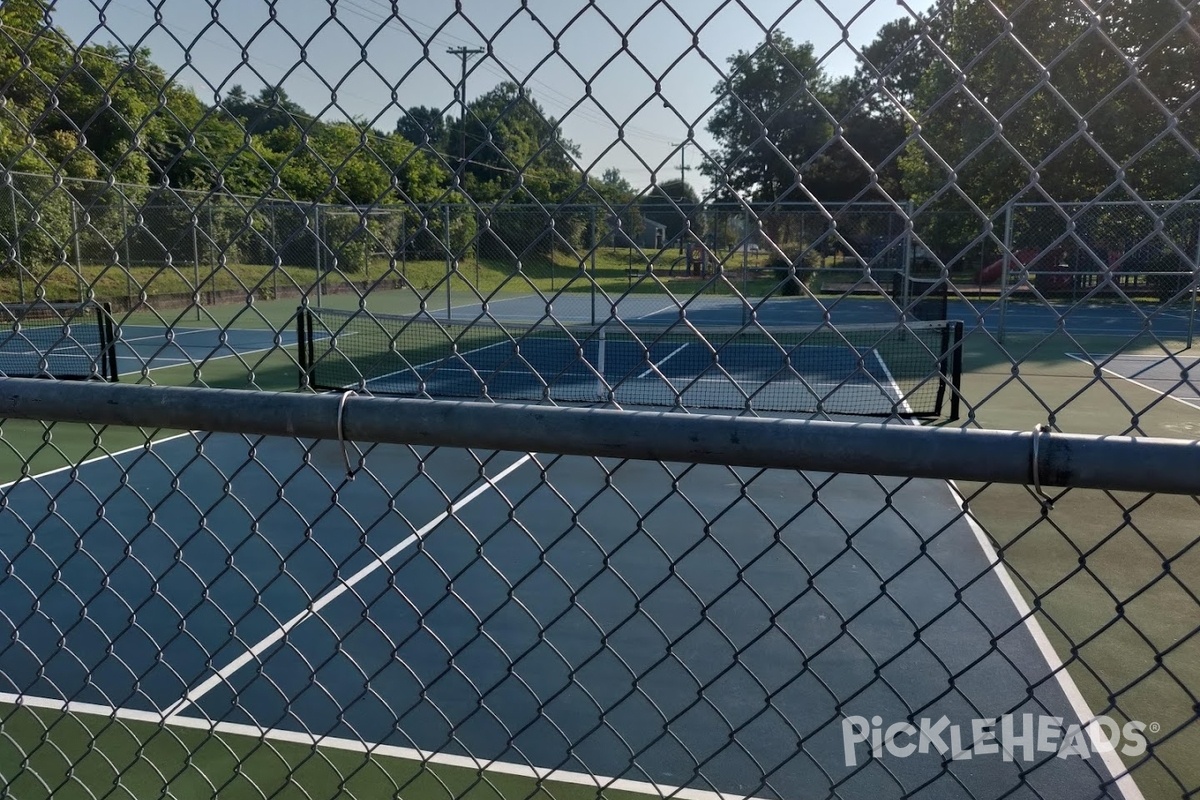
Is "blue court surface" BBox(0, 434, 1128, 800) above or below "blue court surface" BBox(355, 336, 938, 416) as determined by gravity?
above

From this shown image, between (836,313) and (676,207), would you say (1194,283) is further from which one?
(836,313)

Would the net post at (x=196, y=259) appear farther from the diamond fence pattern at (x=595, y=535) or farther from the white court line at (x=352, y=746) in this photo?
the white court line at (x=352, y=746)

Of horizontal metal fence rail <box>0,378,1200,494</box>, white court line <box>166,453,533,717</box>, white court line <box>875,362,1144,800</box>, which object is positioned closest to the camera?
horizontal metal fence rail <box>0,378,1200,494</box>

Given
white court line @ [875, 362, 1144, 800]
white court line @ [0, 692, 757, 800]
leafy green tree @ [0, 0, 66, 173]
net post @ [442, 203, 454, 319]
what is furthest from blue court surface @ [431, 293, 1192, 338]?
white court line @ [0, 692, 757, 800]

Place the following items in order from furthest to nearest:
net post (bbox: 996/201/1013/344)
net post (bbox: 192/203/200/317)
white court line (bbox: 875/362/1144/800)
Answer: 1. white court line (bbox: 875/362/1144/800)
2. net post (bbox: 192/203/200/317)
3. net post (bbox: 996/201/1013/344)

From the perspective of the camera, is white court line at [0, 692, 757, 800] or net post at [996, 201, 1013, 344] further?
white court line at [0, 692, 757, 800]

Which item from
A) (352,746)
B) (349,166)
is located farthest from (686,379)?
(352,746)

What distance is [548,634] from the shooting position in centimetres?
509

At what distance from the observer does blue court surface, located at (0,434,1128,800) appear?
351 centimetres

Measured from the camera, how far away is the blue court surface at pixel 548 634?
3506 mm

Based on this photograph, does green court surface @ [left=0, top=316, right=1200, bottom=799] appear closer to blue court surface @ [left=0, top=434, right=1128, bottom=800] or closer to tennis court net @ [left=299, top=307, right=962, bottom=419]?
blue court surface @ [left=0, top=434, right=1128, bottom=800]

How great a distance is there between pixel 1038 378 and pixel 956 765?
11.5m

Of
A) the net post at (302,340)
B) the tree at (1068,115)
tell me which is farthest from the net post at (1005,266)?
the tree at (1068,115)

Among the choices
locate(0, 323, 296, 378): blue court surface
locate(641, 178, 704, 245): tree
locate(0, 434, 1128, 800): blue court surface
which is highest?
locate(641, 178, 704, 245): tree
